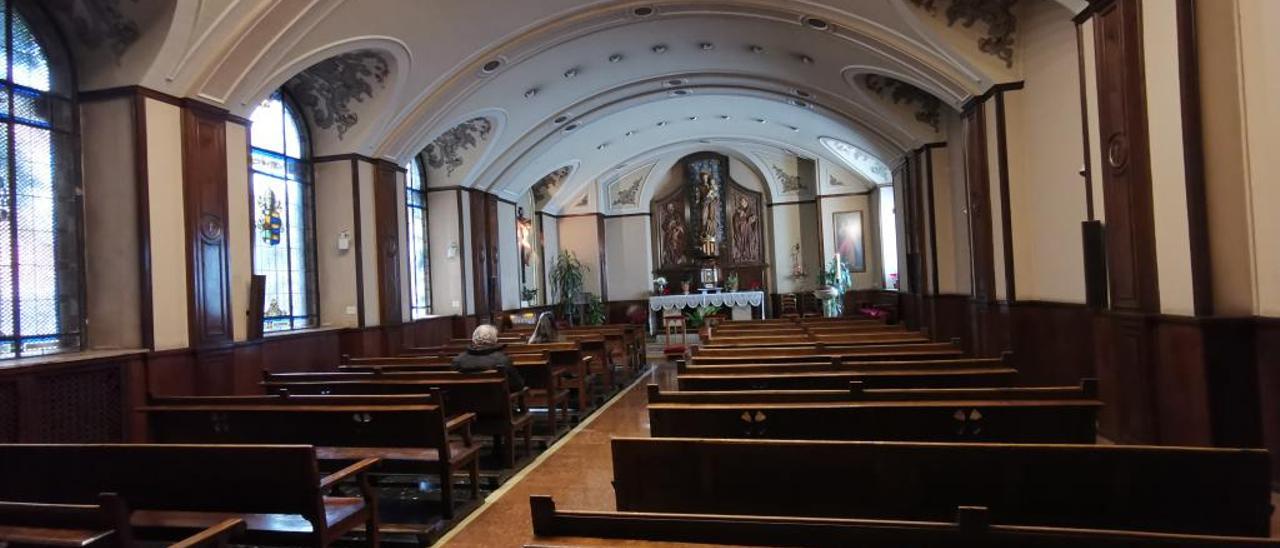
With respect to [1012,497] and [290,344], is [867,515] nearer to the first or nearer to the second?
[1012,497]

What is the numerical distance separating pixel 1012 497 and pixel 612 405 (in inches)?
230

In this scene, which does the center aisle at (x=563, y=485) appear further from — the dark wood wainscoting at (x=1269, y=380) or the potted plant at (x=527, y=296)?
the potted plant at (x=527, y=296)

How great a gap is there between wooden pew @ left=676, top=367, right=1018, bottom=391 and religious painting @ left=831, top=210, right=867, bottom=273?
12448mm

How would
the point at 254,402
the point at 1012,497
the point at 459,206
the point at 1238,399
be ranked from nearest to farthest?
the point at 1012,497 → the point at 1238,399 → the point at 254,402 → the point at 459,206

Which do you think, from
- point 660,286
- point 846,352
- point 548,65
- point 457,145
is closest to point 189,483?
point 846,352

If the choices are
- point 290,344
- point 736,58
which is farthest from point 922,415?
point 736,58

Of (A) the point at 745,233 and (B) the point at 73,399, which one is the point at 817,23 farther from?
(A) the point at 745,233

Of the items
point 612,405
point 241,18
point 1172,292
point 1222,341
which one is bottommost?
point 612,405

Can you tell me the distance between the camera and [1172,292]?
4.18 meters

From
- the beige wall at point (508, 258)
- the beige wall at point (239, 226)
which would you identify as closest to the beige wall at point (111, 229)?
the beige wall at point (239, 226)

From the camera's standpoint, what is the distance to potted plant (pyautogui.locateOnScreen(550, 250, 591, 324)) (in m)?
17.3

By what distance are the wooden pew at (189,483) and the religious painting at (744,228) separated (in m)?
15.8

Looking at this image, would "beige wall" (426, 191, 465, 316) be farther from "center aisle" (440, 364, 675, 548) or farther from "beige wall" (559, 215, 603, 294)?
"beige wall" (559, 215, 603, 294)

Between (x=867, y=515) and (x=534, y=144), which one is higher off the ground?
(x=534, y=144)
